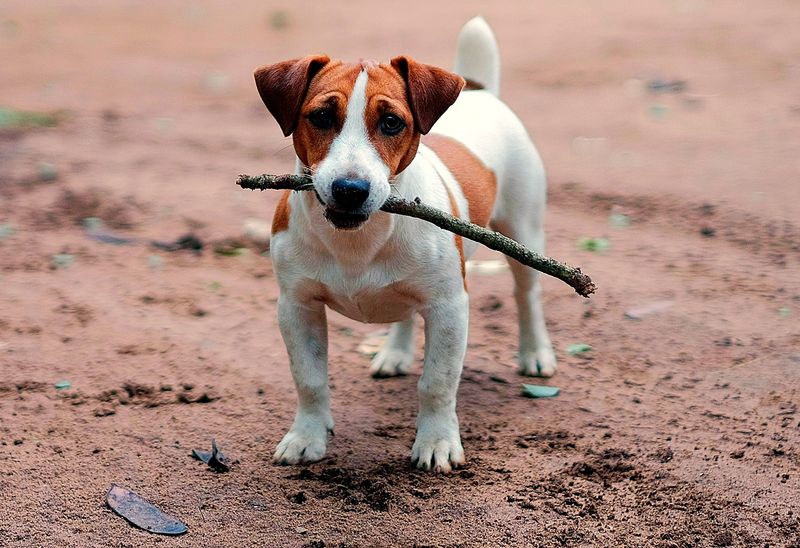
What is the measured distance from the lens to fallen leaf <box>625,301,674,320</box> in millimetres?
5688

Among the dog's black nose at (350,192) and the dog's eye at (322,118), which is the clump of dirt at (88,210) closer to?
the dog's eye at (322,118)

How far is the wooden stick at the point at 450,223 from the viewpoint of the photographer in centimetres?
362

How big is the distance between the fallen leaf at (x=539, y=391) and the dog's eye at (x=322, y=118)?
5.90 feet

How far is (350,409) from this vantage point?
470cm

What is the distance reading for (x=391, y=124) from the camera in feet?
12.0

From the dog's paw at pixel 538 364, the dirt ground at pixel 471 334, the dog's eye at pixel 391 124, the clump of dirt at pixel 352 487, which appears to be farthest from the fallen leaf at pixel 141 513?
the dog's paw at pixel 538 364

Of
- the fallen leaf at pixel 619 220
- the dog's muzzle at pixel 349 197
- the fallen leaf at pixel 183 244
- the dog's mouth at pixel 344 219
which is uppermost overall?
the dog's muzzle at pixel 349 197

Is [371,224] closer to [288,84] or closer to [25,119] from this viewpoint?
[288,84]

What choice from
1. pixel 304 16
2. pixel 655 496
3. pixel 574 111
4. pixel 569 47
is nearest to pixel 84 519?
pixel 655 496

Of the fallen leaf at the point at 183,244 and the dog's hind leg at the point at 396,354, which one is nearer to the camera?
the dog's hind leg at the point at 396,354

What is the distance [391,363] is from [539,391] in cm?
71

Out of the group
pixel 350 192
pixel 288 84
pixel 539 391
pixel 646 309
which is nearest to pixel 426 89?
pixel 288 84

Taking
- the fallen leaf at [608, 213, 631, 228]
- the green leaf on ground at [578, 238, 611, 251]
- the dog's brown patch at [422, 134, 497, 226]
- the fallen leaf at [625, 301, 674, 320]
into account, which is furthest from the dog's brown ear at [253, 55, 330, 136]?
the fallen leaf at [608, 213, 631, 228]

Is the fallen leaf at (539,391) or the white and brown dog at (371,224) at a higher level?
the white and brown dog at (371,224)
